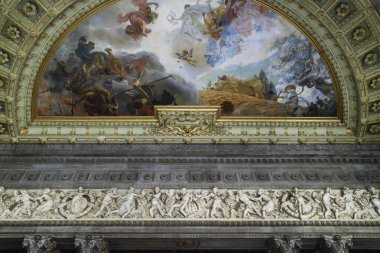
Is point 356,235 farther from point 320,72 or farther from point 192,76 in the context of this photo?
point 192,76

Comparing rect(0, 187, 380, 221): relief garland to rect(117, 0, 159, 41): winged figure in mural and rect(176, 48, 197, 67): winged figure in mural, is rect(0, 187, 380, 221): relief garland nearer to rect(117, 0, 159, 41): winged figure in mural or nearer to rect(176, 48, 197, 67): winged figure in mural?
rect(176, 48, 197, 67): winged figure in mural

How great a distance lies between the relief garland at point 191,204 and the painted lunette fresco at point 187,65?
260cm

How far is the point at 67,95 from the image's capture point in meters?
11.8

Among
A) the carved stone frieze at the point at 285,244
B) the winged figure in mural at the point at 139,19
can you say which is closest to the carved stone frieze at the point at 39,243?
the carved stone frieze at the point at 285,244

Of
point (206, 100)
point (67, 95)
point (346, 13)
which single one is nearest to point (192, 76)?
point (206, 100)

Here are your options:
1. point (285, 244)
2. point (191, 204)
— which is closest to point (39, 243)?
point (191, 204)

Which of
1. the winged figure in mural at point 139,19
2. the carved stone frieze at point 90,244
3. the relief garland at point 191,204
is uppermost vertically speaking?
the winged figure in mural at point 139,19

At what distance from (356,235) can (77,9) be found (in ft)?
28.9

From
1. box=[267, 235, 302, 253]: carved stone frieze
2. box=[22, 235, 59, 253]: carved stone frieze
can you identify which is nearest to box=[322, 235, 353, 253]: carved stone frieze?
box=[267, 235, 302, 253]: carved stone frieze

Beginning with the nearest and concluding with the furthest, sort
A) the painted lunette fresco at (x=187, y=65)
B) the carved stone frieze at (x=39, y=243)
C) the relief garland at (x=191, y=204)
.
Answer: the carved stone frieze at (x=39, y=243) < the relief garland at (x=191, y=204) < the painted lunette fresco at (x=187, y=65)

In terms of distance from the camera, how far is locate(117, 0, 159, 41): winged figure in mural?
11.5m

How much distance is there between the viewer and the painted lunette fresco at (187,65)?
38.0 feet

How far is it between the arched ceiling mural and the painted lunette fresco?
0.03m

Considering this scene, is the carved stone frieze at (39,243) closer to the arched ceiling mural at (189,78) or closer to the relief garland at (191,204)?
the relief garland at (191,204)
